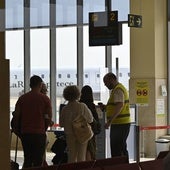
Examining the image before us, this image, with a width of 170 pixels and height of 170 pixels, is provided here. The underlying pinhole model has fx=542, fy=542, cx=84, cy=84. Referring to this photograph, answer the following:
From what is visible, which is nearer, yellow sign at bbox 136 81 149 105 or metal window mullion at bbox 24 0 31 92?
yellow sign at bbox 136 81 149 105

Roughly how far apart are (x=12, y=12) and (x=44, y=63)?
213cm

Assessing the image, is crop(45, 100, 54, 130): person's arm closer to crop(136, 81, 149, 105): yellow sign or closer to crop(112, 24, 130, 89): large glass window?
crop(136, 81, 149, 105): yellow sign

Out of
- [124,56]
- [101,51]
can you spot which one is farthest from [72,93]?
[101,51]

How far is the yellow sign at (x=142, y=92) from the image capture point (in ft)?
38.6

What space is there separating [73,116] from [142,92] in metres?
5.51

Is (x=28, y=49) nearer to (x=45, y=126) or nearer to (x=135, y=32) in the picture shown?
(x=135, y=32)

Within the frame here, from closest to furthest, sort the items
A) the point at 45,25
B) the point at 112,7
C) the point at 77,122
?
the point at 77,122 < the point at 112,7 < the point at 45,25

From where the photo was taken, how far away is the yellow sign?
11.8m

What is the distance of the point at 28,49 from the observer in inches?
536

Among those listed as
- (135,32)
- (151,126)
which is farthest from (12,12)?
(151,126)

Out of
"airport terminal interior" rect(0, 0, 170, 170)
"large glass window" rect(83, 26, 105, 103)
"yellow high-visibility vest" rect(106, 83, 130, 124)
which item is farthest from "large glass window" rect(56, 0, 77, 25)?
"yellow high-visibility vest" rect(106, 83, 130, 124)

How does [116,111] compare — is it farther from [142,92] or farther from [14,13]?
[14,13]

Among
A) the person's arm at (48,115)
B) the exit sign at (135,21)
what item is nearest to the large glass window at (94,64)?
the exit sign at (135,21)

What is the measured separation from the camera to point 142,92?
11.9 m
